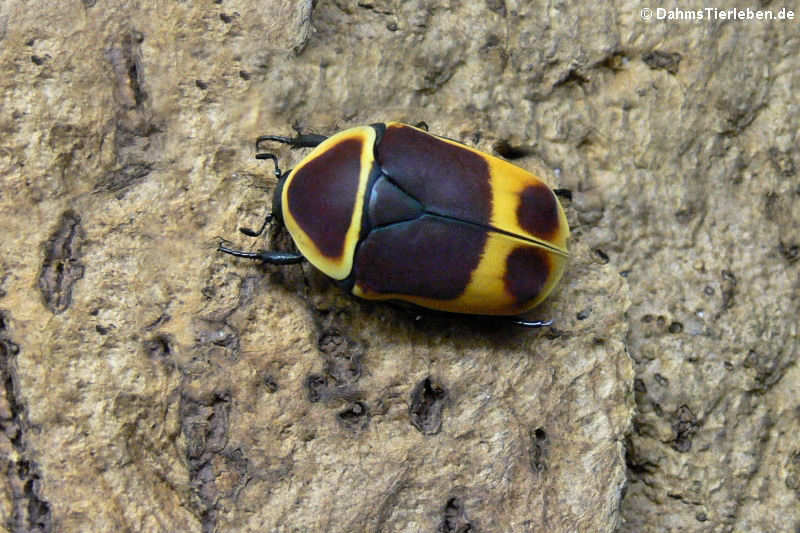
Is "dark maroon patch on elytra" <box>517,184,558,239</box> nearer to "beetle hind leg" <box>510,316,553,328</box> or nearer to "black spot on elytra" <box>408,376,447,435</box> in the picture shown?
"beetle hind leg" <box>510,316,553,328</box>

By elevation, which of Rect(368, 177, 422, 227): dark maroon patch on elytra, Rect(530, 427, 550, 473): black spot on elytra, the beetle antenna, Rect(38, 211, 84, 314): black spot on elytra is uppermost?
Rect(368, 177, 422, 227): dark maroon patch on elytra

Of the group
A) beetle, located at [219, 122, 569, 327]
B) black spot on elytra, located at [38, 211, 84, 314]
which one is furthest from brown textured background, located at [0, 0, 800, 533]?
beetle, located at [219, 122, 569, 327]

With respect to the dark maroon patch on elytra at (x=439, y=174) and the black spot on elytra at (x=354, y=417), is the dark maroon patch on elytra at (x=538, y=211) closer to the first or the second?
the dark maroon patch on elytra at (x=439, y=174)

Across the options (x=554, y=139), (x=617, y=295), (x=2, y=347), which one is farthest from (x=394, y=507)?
(x=554, y=139)

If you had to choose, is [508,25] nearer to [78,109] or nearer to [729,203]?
[729,203]

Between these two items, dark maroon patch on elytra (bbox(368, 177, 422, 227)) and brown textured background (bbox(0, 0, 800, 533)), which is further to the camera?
dark maroon patch on elytra (bbox(368, 177, 422, 227))

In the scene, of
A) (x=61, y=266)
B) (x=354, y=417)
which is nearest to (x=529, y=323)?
(x=354, y=417)
